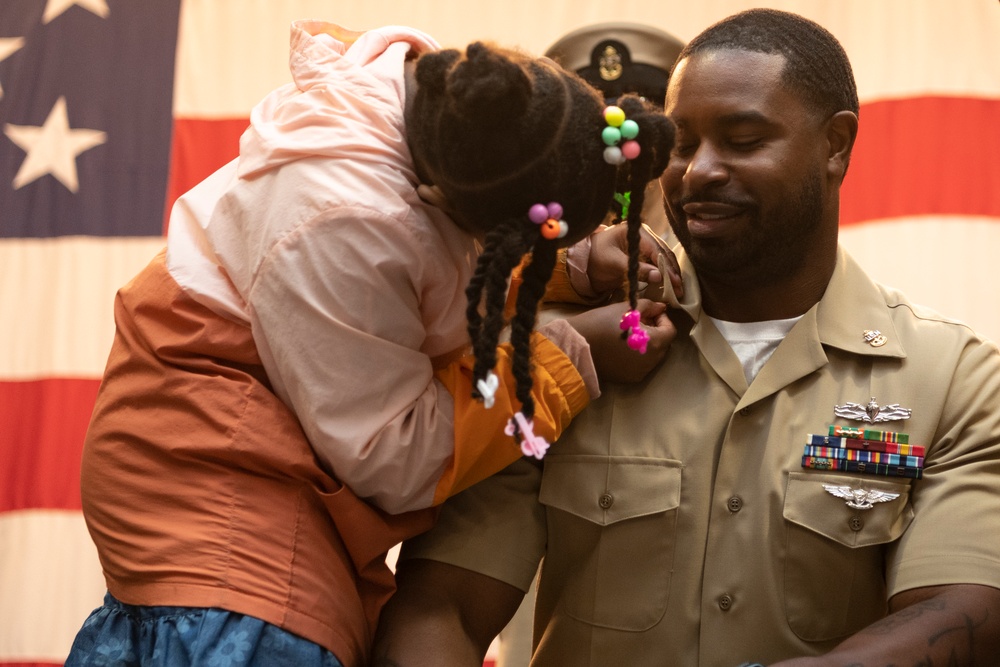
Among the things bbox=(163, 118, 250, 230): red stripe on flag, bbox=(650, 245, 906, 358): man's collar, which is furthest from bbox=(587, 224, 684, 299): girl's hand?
bbox=(163, 118, 250, 230): red stripe on flag

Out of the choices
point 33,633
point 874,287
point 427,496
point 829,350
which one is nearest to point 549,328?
point 427,496

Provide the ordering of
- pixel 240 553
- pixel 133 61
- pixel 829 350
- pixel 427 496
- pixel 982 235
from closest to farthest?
pixel 240 553 → pixel 427 496 → pixel 829 350 → pixel 982 235 → pixel 133 61

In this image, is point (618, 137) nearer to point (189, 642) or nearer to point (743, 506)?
point (743, 506)

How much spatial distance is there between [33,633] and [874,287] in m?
2.54

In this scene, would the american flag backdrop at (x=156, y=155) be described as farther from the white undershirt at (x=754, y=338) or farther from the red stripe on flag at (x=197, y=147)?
the white undershirt at (x=754, y=338)

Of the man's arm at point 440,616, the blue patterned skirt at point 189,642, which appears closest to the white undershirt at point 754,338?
the man's arm at point 440,616

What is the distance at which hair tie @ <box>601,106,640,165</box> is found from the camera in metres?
1.41

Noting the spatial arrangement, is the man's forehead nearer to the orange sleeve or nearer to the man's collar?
the man's collar

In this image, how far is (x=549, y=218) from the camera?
4.62ft

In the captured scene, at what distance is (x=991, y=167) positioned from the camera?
3400 millimetres

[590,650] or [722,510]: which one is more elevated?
[722,510]

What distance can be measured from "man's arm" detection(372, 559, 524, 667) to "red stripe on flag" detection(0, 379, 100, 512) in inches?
78.2

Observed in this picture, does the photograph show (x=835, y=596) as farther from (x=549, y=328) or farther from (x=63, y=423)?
(x=63, y=423)

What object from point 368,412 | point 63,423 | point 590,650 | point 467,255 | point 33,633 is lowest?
point 33,633
